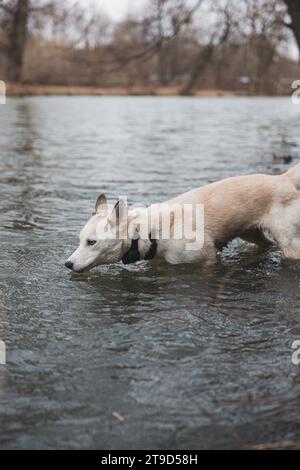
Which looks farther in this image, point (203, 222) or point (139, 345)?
point (203, 222)

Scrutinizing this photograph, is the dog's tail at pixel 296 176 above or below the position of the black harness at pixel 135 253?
above

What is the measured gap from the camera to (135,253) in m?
5.96

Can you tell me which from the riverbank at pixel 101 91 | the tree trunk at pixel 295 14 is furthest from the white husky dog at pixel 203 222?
the riverbank at pixel 101 91

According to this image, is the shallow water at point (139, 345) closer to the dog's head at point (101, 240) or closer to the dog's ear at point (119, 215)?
the dog's head at point (101, 240)

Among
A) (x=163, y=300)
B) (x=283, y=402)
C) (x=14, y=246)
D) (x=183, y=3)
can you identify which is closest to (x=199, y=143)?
(x=183, y=3)

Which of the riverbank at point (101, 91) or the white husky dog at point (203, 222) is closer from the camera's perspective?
the white husky dog at point (203, 222)

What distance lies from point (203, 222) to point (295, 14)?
9237mm

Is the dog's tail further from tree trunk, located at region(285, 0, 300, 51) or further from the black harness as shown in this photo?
tree trunk, located at region(285, 0, 300, 51)

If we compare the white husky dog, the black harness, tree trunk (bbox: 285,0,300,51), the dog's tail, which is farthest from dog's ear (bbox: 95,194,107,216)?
tree trunk (bbox: 285,0,300,51)

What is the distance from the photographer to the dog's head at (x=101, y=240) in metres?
5.74

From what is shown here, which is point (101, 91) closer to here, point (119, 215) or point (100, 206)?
point (100, 206)

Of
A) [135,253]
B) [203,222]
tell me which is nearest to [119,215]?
[135,253]

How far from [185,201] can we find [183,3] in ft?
31.6

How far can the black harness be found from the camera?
5.95 meters
